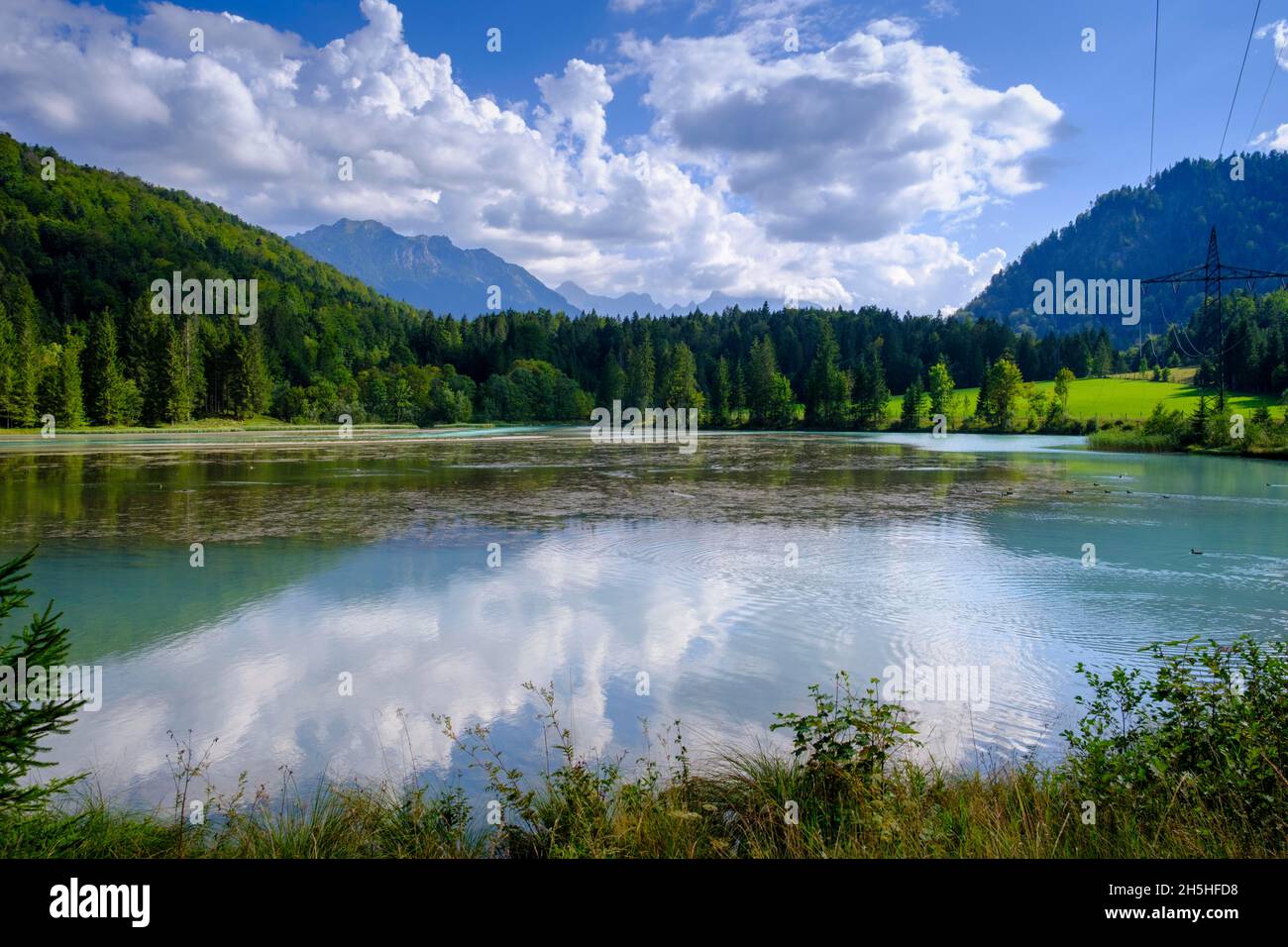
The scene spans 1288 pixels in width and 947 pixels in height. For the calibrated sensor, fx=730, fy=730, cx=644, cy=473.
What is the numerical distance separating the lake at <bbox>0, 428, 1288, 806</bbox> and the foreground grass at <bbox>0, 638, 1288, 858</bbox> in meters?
1.34

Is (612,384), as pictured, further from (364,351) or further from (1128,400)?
(1128,400)

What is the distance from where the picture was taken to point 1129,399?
97938mm

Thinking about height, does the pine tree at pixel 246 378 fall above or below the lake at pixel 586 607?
above

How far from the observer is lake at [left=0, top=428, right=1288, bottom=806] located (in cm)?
791

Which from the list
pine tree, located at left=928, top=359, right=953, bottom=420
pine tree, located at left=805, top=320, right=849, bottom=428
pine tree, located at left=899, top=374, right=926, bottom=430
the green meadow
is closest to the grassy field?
the green meadow

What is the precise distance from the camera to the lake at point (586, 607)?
26.0 feet

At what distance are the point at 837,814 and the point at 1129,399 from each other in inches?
4455

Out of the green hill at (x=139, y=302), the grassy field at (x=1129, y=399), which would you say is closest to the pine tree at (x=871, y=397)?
the grassy field at (x=1129, y=399)

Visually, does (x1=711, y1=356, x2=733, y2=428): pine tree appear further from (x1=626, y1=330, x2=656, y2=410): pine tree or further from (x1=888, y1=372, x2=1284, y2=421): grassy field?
(x1=888, y1=372, x2=1284, y2=421): grassy field

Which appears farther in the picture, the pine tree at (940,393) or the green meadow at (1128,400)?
the pine tree at (940,393)

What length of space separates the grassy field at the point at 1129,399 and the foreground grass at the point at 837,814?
3421 inches

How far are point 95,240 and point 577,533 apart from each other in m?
175

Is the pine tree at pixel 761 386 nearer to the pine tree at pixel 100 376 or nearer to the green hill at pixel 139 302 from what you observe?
the green hill at pixel 139 302
